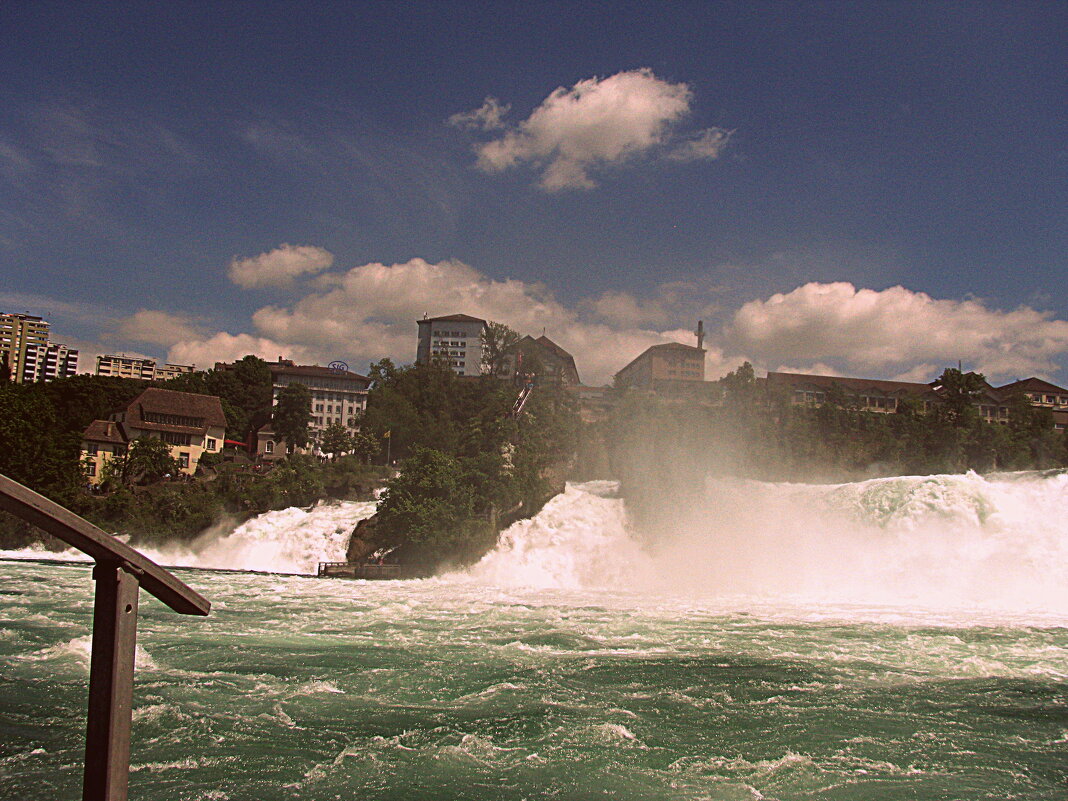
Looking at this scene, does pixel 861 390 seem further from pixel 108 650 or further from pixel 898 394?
pixel 108 650

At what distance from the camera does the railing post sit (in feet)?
12.8

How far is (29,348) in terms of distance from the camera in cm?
16962

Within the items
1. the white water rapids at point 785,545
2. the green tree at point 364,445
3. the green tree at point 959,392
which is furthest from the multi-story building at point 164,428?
the green tree at point 959,392

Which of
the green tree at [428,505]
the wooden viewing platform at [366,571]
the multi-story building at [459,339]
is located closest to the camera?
the wooden viewing platform at [366,571]

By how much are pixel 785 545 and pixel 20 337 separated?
18086cm

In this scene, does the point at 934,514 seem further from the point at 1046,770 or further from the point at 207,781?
the point at 207,781

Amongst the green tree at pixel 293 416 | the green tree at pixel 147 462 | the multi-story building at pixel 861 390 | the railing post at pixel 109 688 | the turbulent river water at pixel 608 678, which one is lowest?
the turbulent river water at pixel 608 678

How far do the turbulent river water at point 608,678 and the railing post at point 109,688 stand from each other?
22.7ft

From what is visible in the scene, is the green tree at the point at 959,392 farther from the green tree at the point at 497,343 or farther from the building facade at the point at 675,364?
the green tree at the point at 497,343

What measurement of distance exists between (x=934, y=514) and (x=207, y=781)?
115 ft

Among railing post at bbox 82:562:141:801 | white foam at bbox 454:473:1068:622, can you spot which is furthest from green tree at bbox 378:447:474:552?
railing post at bbox 82:562:141:801

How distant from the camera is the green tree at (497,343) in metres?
80.5

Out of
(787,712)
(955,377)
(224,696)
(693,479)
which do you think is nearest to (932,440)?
(955,377)

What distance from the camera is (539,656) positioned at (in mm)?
19000
